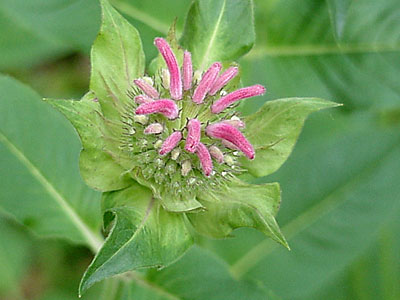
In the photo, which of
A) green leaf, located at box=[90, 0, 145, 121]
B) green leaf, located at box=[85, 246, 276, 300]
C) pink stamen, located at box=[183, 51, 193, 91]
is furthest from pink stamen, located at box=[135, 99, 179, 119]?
green leaf, located at box=[85, 246, 276, 300]

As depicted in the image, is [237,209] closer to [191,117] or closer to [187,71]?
[191,117]

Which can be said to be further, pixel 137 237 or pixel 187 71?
pixel 187 71

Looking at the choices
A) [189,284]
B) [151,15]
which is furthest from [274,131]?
[151,15]

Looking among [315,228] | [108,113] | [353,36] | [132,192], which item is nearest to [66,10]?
[108,113]

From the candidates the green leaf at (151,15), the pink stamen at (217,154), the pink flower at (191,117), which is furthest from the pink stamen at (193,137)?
the green leaf at (151,15)

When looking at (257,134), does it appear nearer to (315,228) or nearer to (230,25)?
(230,25)

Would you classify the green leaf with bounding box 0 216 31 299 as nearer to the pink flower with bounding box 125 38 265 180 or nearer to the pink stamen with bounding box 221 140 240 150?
the pink flower with bounding box 125 38 265 180
